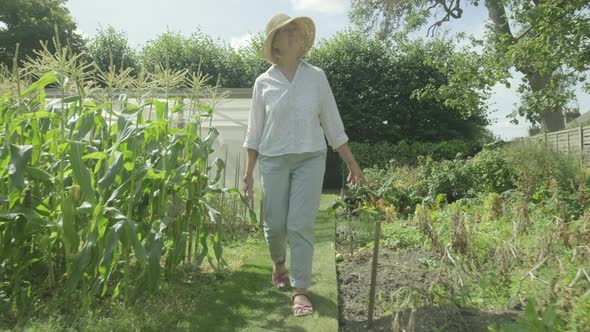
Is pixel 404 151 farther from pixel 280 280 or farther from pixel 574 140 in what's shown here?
pixel 280 280

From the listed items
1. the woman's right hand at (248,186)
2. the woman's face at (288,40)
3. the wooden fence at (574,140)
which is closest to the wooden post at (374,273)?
the woman's right hand at (248,186)

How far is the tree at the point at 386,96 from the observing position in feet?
50.9

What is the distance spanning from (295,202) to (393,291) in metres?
0.90

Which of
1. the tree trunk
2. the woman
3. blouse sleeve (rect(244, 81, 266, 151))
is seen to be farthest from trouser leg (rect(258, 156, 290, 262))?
the tree trunk

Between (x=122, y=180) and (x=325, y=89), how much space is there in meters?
1.38

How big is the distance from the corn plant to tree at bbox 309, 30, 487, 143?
1236 centimetres

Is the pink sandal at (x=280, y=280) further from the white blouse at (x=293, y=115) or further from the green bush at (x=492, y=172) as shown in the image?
the green bush at (x=492, y=172)

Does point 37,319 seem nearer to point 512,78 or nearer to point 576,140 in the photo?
point 512,78

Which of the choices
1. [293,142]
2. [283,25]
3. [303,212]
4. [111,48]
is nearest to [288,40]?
[283,25]

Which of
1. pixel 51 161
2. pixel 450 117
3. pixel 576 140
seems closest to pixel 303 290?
pixel 51 161

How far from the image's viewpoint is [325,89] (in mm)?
3291

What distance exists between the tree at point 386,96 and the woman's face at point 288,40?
1208 centimetres

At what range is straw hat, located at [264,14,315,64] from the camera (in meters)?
3.30

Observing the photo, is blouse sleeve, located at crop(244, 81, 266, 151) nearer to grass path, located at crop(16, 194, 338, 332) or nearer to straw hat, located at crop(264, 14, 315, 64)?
straw hat, located at crop(264, 14, 315, 64)
